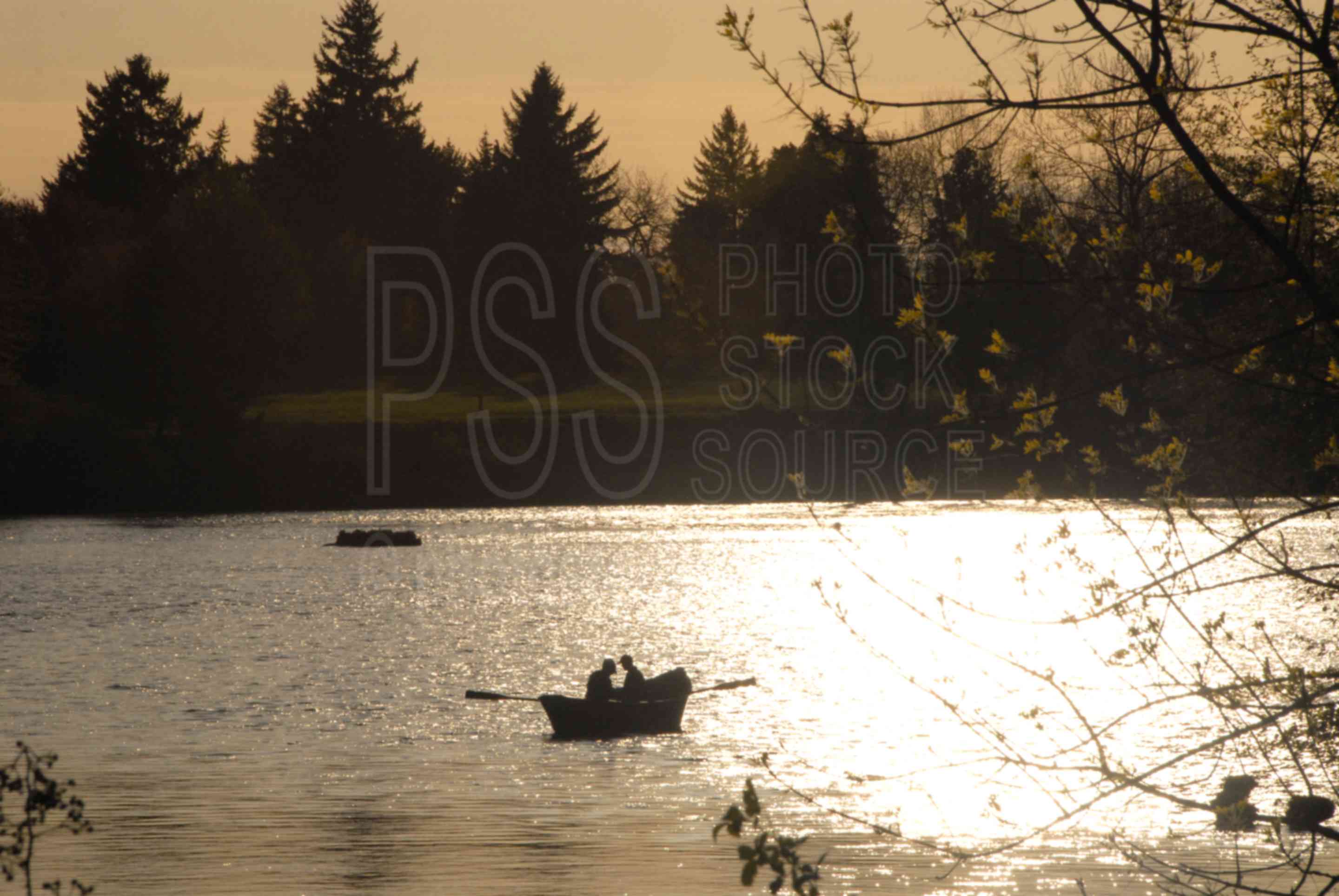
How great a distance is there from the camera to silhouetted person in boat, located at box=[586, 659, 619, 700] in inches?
1046

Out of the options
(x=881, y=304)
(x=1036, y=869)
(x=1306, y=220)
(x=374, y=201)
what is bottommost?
(x=1036, y=869)

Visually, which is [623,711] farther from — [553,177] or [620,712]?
[553,177]

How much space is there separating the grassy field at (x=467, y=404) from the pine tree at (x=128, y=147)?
20141mm

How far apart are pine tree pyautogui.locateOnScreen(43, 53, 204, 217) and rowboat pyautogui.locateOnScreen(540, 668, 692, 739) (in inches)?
3413

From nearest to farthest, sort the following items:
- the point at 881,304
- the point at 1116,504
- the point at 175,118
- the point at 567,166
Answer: the point at 881,304 < the point at 1116,504 < the point at 567,166 < the point at 175,118

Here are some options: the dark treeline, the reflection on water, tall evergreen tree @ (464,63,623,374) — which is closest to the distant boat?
the reflection on water

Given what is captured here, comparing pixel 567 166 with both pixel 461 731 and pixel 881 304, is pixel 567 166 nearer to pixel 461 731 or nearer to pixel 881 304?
pixel 461 731

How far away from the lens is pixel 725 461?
85.7 meters

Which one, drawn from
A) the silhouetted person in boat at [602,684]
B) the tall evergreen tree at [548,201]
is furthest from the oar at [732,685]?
the tall evergreen tree at [548,201]

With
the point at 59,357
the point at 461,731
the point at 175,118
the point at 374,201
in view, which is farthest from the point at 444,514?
the point at 461,731

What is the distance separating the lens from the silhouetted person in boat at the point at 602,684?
26.6 metres

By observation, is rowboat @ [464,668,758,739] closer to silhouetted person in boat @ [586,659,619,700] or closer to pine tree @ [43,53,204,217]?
silhouetted person in boat @ [586,659,619,700]

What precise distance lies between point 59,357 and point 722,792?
233 feet

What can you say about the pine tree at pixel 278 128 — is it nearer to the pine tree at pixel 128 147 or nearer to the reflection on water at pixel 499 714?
the pine tree at pixel 128 147
